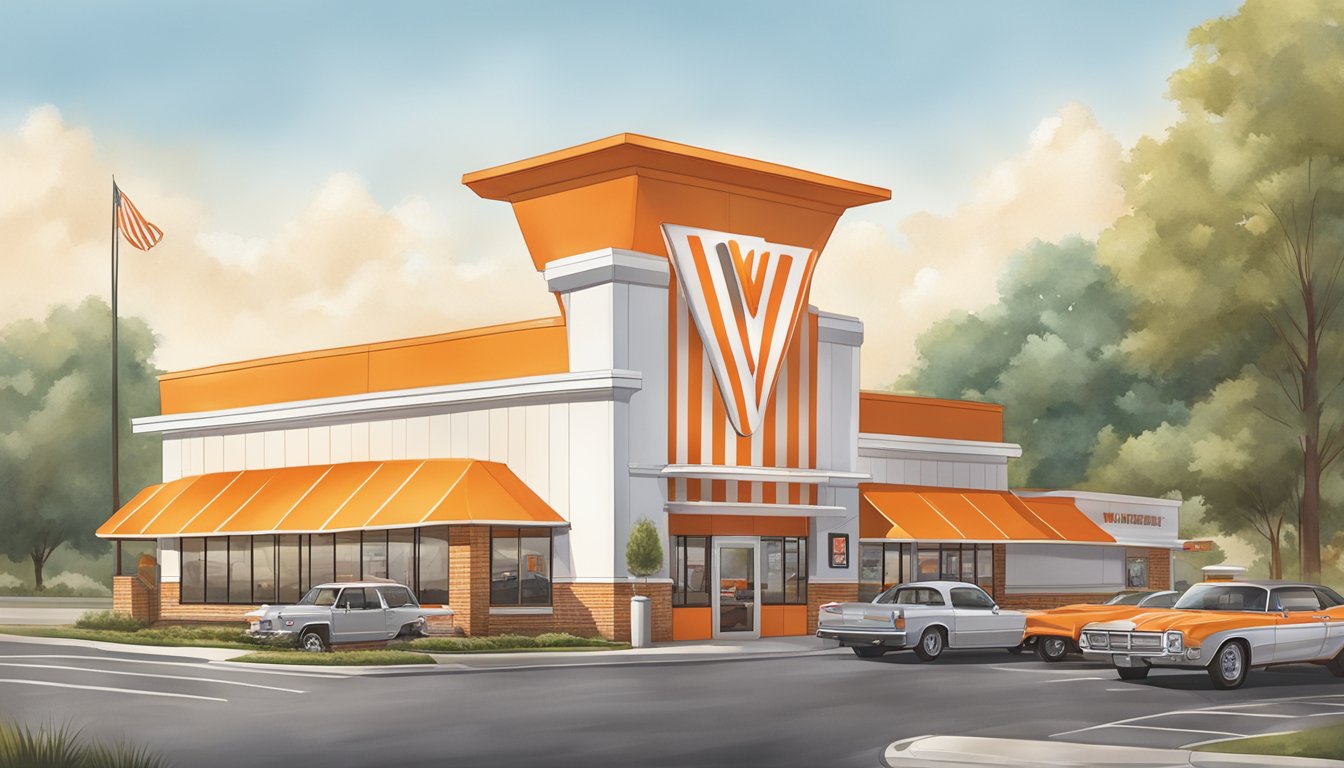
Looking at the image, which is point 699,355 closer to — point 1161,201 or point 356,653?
point 356,653

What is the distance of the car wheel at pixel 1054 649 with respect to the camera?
32.9 metres

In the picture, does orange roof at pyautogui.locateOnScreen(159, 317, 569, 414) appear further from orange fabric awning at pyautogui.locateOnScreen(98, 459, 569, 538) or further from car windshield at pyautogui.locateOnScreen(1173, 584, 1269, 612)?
car windshield at pyautogui.locateOnScreen(1173, 584, 1269, 612)

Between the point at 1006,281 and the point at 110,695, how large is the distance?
85.2 metres

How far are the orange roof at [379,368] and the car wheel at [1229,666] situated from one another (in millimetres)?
18269

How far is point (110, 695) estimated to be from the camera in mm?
25094

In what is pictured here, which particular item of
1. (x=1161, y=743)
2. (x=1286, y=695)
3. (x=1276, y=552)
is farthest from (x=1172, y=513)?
(x=1161, y=743)

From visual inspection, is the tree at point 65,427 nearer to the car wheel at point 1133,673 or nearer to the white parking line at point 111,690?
the white parking line at point 111,690

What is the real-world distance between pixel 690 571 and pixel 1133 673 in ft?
46.4

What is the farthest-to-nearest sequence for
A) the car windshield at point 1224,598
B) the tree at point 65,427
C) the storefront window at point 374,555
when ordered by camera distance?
the tree at point 65,427
the storefront window at point 374,555
the car windshield at point 1224,598

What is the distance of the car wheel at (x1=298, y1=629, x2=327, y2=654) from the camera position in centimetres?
3375

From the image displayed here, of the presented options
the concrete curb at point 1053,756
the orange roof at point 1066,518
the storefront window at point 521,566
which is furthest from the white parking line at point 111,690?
the orange roof at point 1066,518

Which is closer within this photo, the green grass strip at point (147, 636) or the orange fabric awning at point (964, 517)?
the green grass strip at point (147, 636)

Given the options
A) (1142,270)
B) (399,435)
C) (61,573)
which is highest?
(1142,270)

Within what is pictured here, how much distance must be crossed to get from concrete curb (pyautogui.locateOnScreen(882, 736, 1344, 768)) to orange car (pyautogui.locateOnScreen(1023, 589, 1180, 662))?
46.6 ft
